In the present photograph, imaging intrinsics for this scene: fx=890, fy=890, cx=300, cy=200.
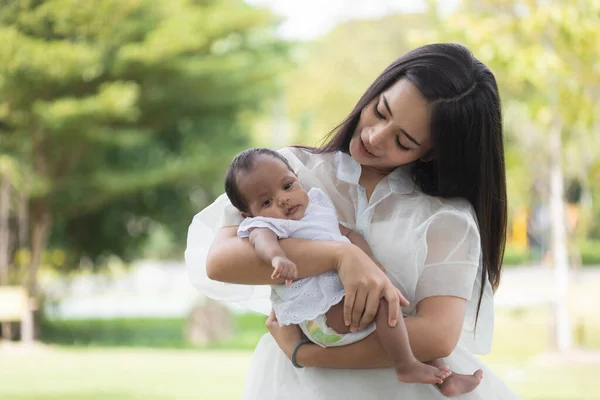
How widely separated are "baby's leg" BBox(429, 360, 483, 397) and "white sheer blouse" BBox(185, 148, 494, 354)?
126mm

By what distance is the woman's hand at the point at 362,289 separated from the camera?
1.39 metres

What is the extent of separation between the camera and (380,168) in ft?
5.38

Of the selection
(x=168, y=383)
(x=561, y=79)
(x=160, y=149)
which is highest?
(x=561, y=79)

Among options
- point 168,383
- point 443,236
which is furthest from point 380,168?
point 168,383

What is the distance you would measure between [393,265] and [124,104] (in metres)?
7.79

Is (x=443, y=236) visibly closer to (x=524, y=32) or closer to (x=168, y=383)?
(x=168, y=383)

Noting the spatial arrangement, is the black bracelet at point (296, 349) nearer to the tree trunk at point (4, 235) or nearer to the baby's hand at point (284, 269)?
the baby's hand at point (284, 269)

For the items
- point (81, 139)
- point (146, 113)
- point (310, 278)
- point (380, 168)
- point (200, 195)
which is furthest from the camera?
point (200, 195)

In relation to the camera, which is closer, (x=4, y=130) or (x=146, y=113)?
(x=4, y=130)

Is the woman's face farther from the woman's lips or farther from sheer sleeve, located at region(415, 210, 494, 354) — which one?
sheer sleeve, located at region(415, 210, 494, 354)

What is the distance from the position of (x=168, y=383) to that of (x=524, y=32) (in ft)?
13.3

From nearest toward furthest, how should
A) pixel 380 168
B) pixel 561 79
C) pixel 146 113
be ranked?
pixel 380 168 → pixel 561 79 → pixel 146 113

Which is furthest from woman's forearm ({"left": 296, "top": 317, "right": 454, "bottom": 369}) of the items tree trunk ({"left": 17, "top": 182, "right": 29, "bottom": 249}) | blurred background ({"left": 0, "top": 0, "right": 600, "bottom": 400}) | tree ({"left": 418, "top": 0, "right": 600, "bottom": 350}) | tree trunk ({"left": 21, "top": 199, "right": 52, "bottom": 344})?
tree trunk ({"left": 17, "top": 182, "right": 29, "bottom": 249})

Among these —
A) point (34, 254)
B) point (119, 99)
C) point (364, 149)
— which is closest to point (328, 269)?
point (364, 149)
